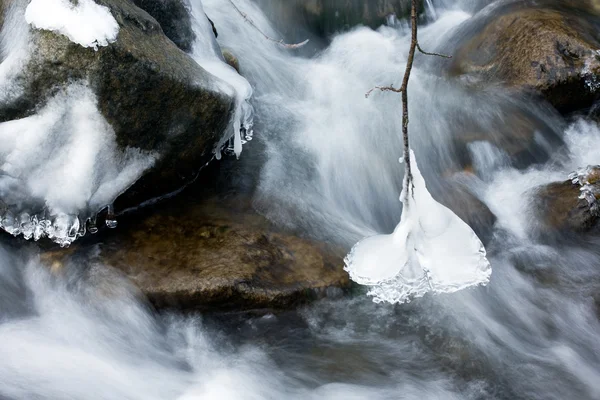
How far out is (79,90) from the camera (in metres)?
3.25

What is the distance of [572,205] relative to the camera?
428 cm

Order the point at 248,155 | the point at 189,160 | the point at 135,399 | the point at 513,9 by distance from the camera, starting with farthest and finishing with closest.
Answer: the point at 513,9, the point at 248,155, the point at 189,160, the point at 135,399

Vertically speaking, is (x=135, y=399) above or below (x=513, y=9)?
below

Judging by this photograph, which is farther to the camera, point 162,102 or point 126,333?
point 162,102

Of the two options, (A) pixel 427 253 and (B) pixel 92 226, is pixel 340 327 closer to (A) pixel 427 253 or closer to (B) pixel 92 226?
(A) pixel 427 253

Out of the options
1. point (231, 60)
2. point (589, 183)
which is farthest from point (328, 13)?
point (589, 183)

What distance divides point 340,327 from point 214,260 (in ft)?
2.94

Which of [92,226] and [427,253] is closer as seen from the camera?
[427,253]

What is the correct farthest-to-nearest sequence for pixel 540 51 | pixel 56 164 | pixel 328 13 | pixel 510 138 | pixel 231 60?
pixel 328 13
pixel 231 60
pixel 540 51
pixel 510 138
pixel 56 164

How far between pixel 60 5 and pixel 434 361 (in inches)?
119

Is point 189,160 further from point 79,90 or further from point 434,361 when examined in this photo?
point 434,361

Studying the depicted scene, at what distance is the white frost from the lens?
124 inches

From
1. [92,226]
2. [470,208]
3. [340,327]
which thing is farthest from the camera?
[470,208]

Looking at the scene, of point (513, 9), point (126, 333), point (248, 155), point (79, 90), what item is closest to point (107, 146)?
point (79, 90)
